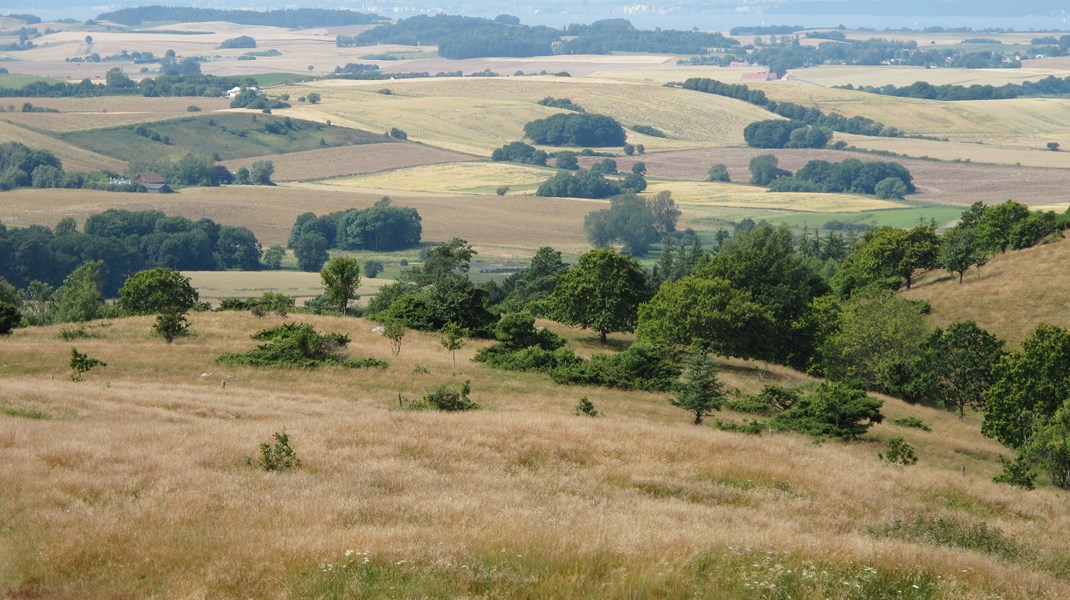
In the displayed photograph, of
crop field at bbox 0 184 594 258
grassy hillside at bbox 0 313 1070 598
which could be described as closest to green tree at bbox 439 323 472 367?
grassy hillside at bbox 0 313 1070 598

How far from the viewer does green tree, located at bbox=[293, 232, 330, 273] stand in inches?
6324

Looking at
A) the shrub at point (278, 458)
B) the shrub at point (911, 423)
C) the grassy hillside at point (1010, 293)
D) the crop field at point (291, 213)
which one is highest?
the shrub at point (278, 458)

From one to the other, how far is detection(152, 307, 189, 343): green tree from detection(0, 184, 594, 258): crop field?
102 meters

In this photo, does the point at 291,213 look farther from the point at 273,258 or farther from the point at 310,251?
the point at 273,258

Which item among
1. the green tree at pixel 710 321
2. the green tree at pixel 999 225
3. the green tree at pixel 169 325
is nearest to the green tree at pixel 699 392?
the green tree at pixel 710 321

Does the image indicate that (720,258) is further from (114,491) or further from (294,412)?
(114,491)

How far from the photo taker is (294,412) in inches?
1439

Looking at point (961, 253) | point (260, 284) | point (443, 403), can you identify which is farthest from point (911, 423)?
point (260, 284)

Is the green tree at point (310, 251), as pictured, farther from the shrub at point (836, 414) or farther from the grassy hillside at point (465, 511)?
the grassy hillside at point (465, 511)

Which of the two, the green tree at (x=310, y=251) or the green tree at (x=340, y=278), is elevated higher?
the green tree at (x=340, y=278)

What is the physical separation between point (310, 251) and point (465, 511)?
145280 millimetres

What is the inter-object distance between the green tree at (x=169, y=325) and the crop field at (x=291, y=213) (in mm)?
101975

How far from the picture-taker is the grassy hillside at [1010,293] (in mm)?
83500

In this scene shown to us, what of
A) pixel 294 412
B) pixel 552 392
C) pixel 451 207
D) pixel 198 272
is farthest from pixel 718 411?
pixel 451 207
